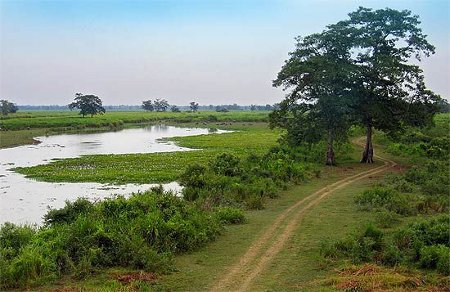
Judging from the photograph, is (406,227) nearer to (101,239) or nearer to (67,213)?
(101,239)

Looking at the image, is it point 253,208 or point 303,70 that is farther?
point 303,70

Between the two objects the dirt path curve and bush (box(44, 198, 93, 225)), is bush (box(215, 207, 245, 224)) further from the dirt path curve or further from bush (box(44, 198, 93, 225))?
bush (box(44, 198, 93, 225))

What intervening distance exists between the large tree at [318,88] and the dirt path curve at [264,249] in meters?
11.0

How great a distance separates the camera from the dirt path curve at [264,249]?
35.8ft

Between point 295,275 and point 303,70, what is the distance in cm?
2251

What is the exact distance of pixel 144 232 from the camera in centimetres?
1353

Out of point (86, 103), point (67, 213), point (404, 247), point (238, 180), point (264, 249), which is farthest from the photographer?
point (86, 103)

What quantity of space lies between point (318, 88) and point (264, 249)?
21092 millimetres

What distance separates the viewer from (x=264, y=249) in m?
13.6

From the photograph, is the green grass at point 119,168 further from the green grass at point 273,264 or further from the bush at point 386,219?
the bush at point 386,219

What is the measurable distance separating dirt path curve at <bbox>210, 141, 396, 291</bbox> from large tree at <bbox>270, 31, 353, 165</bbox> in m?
11.0

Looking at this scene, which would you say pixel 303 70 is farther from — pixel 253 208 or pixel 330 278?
pixel 330 278

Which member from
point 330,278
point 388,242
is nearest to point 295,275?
point 330,278

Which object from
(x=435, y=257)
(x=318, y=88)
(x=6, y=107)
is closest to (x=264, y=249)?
(x=435, y=257)
